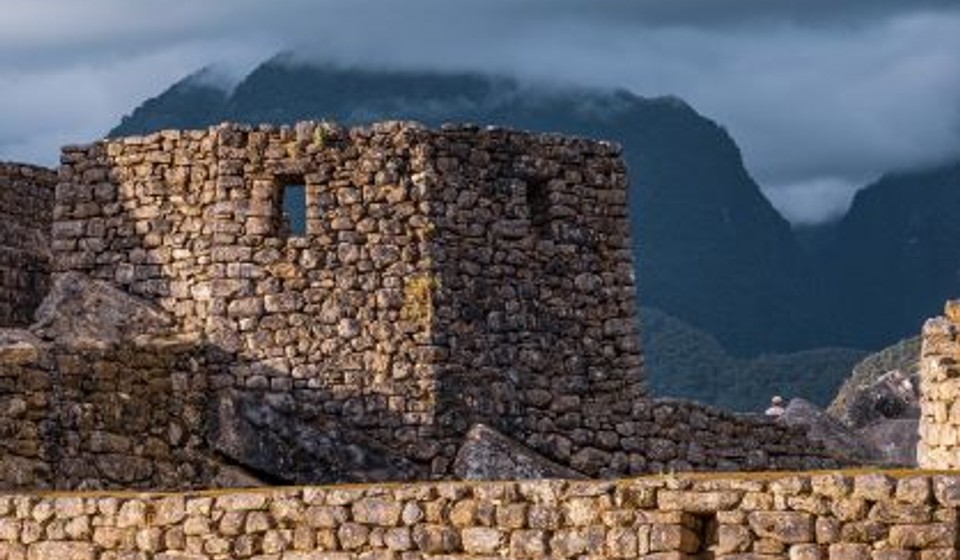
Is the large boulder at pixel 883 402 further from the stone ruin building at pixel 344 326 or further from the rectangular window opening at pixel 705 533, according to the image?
the rectangular window opening at pixel 705 533

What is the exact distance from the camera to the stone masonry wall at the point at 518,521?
16.9 metres

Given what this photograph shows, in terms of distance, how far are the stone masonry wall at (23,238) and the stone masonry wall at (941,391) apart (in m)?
13.2

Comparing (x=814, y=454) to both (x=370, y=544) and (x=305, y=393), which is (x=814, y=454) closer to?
(x=305, y=393)

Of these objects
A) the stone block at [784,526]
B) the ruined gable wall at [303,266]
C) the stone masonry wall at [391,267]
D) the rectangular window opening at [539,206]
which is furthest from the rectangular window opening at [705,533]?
the rectangular window opening at [539,206]

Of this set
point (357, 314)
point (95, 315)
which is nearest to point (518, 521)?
point (357, 314)

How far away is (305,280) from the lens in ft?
91.9

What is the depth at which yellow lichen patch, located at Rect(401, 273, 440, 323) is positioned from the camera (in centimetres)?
2772

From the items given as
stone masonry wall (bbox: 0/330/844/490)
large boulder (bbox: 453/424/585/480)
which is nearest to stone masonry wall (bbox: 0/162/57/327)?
stone masonry wall (bbox: 0/330/844/490)

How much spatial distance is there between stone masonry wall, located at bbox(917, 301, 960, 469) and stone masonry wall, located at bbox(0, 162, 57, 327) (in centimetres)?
1319

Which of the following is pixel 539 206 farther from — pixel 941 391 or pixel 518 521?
pixel 518 521

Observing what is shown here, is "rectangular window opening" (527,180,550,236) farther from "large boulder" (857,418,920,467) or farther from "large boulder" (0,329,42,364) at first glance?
"large boulder" (857,418,920,467)

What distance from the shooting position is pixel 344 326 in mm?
27875

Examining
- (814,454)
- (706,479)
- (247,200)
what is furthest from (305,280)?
(706,479)

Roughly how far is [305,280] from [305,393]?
120 centimetres
